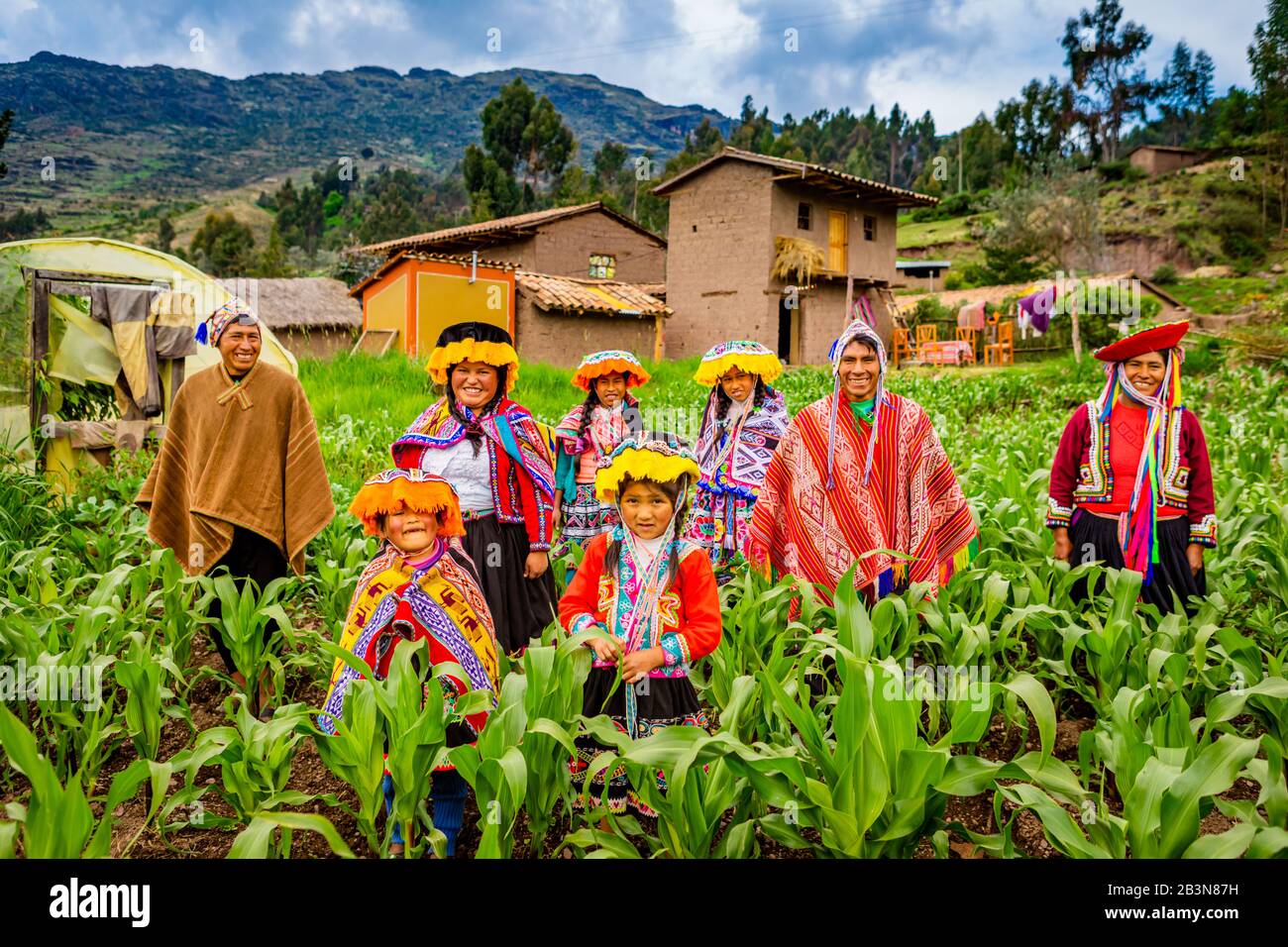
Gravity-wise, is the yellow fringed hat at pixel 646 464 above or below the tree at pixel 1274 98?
below

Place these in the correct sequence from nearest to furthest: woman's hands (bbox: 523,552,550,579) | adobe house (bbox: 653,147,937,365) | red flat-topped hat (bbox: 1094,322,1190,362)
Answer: red flat-topped hat (bbox: 1094,322,1190,362), woman's hands (bbox: 523,552,550,579), adobe house (bbox: 653,147,937,365)

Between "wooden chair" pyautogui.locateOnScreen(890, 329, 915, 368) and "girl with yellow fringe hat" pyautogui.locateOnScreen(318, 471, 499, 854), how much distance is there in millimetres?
21745

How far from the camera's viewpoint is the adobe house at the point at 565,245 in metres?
23.6

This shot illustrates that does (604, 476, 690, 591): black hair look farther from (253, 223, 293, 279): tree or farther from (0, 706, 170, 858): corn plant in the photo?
(253, 223, 293, 279): tree

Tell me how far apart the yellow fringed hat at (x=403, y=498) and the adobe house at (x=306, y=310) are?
2322 centimetres

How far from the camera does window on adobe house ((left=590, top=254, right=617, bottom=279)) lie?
25.5 metres

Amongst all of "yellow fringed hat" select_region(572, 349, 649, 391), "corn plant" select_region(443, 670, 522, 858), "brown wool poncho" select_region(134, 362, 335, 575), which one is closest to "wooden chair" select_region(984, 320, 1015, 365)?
"yellow fringed hat" select_region(572, 349, 649, 391)

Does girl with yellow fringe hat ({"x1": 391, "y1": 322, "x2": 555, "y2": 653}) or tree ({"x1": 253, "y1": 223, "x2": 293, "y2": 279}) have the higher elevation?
tree ({"x1": 253, "y1": 223, "x2": 293, "y2": 279})

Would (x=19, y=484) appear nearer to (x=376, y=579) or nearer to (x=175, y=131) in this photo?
(x=376, y=579)

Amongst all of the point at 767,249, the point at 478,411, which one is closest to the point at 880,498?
the point at 478,411

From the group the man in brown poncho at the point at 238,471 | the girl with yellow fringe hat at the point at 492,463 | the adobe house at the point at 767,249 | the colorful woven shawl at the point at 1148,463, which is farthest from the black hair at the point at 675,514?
the adobe house at the point at 767,249

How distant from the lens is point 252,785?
99.1 inches

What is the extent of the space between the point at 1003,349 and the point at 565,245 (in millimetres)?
11986

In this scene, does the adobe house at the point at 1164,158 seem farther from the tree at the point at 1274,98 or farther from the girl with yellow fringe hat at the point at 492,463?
the girl with yellow fringe hat at the point at 492,463
